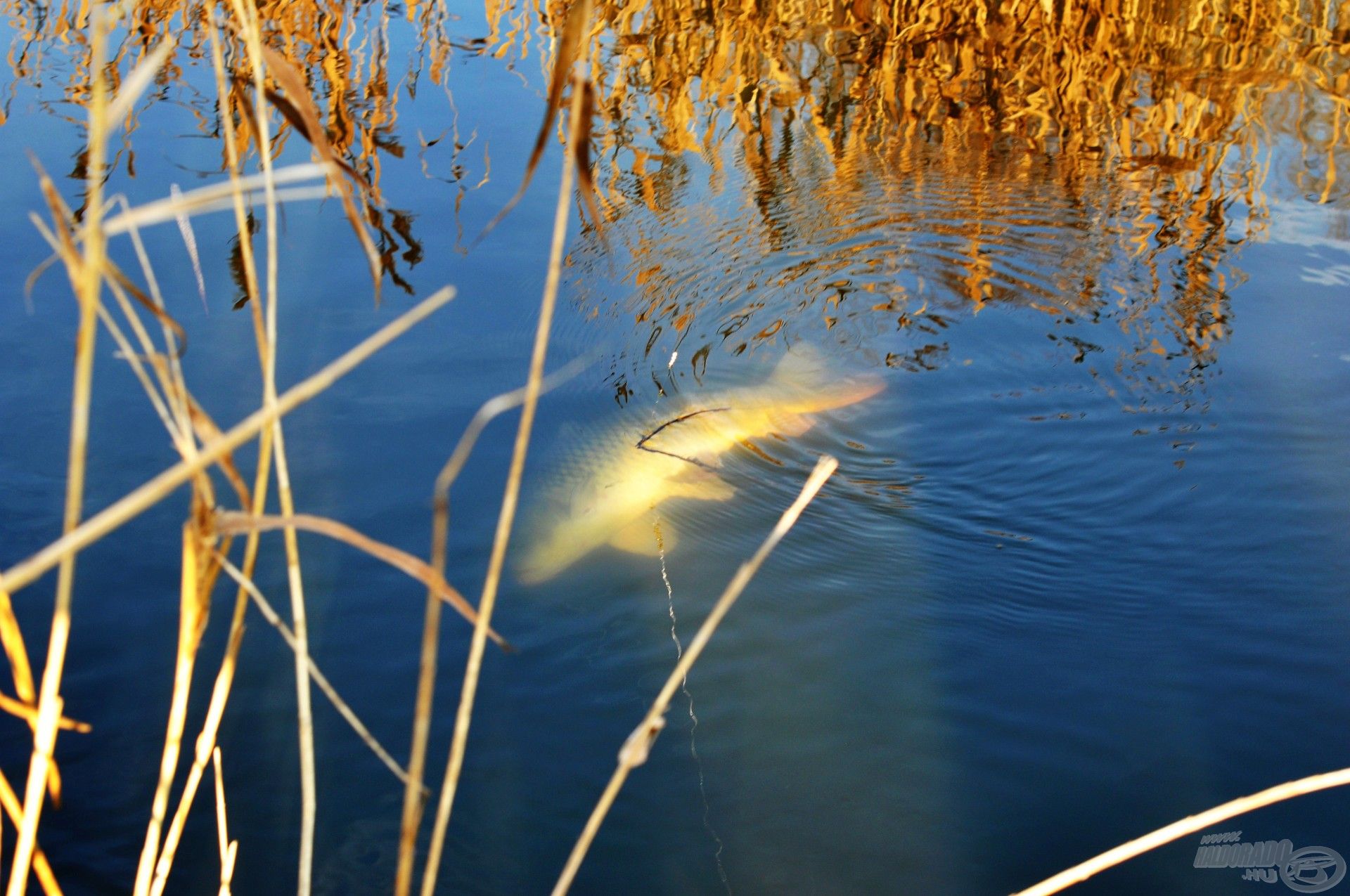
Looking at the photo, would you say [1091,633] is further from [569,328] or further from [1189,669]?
[569,328]

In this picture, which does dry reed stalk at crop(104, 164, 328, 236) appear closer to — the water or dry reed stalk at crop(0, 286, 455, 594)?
dry reed stalk at crop(0, 286, 455, 594)

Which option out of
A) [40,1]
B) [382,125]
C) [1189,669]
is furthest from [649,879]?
[40,1]

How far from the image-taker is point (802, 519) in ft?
8.14

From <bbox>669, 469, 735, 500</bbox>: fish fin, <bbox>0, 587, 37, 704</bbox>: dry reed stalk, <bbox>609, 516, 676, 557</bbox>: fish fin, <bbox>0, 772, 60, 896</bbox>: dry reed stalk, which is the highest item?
<bbox>0, 587, 37, 704</bbox>: dry reed stalk

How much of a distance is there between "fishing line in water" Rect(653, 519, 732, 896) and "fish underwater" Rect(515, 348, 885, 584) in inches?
0.8

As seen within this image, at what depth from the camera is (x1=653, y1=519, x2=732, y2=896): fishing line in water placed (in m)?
1.67

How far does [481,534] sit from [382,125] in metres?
2.42

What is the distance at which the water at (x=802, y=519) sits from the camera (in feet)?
5.70
